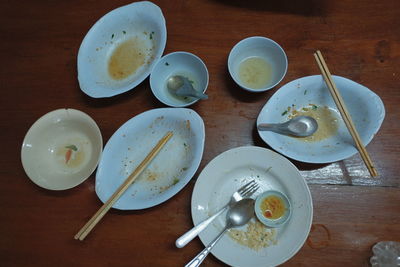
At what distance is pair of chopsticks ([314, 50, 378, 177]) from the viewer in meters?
0.96

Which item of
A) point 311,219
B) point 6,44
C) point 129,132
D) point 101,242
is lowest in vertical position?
point 101,242

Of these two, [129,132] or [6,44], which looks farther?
[6,44]

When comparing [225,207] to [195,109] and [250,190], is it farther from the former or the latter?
[195,109]

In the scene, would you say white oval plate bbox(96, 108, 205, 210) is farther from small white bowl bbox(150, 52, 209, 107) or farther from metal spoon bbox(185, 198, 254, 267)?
metal spoon bbox(185, 198, 254, 267)

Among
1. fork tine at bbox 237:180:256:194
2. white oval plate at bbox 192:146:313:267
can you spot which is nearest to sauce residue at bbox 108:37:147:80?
white oval plate at bbox 192:146:313:267

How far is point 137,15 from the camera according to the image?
1271 millimetres

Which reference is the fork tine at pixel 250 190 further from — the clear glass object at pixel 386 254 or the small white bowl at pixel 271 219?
the clear glass object at pixel 386 254

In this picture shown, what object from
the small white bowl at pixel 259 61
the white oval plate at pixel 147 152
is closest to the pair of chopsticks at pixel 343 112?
the small white bowl at pixel 259 61

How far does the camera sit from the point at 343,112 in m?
1.03

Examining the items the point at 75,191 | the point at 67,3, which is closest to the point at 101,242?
the point at 75,191

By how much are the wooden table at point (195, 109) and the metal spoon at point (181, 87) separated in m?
0.09

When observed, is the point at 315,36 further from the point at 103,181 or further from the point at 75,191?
the point at 75,191

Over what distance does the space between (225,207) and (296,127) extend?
1.35 feet

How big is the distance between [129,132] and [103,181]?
0.70 feet
